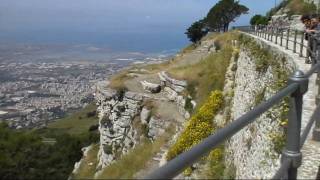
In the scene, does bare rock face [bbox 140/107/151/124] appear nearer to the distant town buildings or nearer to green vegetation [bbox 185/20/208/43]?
green vegetation [bbox 185/20/208/43]

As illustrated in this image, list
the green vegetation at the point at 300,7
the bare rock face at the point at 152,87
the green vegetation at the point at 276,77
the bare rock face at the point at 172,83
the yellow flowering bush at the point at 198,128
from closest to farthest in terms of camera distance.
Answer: the green vegetation at the point at 276,77
the yellow flowering bush at the point at 198,128
the bare rock face at the point at 172,83
the bare rock face at the point at 152,87
the green vegetation at the point at 300,7

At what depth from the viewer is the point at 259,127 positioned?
1021 centimetres

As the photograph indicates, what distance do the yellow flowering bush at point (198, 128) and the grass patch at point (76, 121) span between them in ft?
262

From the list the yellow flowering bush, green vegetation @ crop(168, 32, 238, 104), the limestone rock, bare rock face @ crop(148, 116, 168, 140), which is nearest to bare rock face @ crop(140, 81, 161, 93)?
the limestone rock

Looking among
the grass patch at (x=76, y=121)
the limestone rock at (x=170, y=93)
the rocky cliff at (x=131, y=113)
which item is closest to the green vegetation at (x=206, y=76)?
the rocky cliff at (x=131, y=113)

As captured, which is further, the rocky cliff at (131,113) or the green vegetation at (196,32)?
the green vegetation at (196,32)

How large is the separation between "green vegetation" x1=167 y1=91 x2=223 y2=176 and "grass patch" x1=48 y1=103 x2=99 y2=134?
79974mm

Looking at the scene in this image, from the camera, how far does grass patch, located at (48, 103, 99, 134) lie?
10362cm

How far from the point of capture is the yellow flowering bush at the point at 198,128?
18.3 meters

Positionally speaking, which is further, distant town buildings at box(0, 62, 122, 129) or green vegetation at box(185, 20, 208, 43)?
distant town buildings at box(0, 62, 122, 129)

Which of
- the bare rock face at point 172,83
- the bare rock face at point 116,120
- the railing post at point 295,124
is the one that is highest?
the railing post at point 295,124

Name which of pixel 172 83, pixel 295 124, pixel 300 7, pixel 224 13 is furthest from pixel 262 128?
pixel 224 13

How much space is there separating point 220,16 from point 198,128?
2257 inches

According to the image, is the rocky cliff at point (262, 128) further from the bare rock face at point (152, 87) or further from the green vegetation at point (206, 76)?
the bare rock face at point (152, 87)
